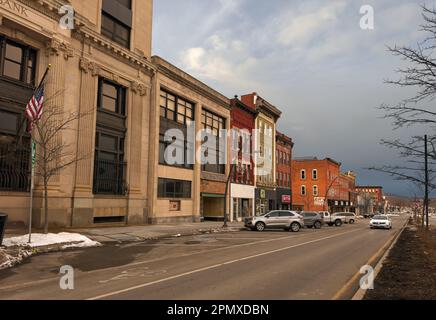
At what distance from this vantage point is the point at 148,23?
34.7 m

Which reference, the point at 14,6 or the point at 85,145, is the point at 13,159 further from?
the point at 14,6

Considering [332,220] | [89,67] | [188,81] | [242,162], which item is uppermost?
[188,81]

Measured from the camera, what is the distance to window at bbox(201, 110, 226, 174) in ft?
141

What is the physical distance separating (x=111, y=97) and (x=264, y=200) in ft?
104

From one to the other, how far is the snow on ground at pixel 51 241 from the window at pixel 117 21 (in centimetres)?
1633

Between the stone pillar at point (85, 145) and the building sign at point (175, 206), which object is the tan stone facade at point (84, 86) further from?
the building sign at point (175, 206)

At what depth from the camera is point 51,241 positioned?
58.3 ft

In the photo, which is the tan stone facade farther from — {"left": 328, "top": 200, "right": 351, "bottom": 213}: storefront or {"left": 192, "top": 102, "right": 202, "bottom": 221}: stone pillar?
{"left": 328, "top": 200, "right": 351, "bottom": 213}: storefront

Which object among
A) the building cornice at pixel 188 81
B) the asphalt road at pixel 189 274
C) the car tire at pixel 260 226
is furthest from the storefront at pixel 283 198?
the asphalt road at pixel 189 274

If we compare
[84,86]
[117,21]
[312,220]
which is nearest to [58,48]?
[84,86]

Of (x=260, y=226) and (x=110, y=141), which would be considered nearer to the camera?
(x=110, y=141)

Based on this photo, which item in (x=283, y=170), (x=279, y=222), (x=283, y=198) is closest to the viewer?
(x=279, y=222)

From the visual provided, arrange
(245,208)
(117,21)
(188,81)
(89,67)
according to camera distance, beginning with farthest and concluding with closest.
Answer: (245,208) → (188,81) → (117,21) → (89,67)
